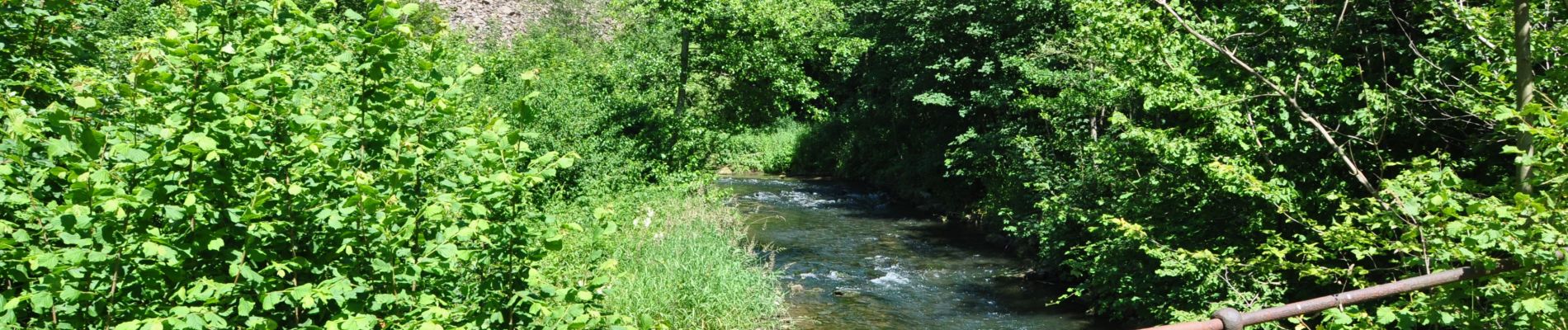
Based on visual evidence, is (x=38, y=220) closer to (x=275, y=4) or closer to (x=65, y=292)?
(x=65, y=292)

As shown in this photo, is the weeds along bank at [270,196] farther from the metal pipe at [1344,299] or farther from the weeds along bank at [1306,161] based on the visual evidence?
the weeds along bank at [1306,161]

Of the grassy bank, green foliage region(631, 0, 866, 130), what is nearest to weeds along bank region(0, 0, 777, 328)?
the grassy bank

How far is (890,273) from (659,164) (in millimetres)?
3818

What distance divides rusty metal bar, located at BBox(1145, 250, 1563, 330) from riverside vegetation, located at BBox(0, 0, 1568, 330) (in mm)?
260

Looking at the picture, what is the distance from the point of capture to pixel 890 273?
14.7 metres

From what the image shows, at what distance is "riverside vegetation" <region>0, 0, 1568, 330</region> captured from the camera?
10.4 feet

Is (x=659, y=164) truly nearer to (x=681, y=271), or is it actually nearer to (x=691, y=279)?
(x=681, y=271)

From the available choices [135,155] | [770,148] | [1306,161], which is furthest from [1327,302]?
[770,148]

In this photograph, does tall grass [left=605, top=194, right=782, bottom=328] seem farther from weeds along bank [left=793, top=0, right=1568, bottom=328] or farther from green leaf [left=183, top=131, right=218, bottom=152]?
green leaf [left=183, top=131, right=218, bottom=152]

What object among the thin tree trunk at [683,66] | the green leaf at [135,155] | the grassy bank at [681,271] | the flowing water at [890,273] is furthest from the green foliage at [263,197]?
A: the thin tree trunk at [683,66]

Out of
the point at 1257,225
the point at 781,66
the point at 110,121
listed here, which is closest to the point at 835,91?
the point at 781,66

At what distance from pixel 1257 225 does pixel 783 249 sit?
28.5ft

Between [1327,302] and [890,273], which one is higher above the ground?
[1327,302]

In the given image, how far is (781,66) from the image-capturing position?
56.1ft
